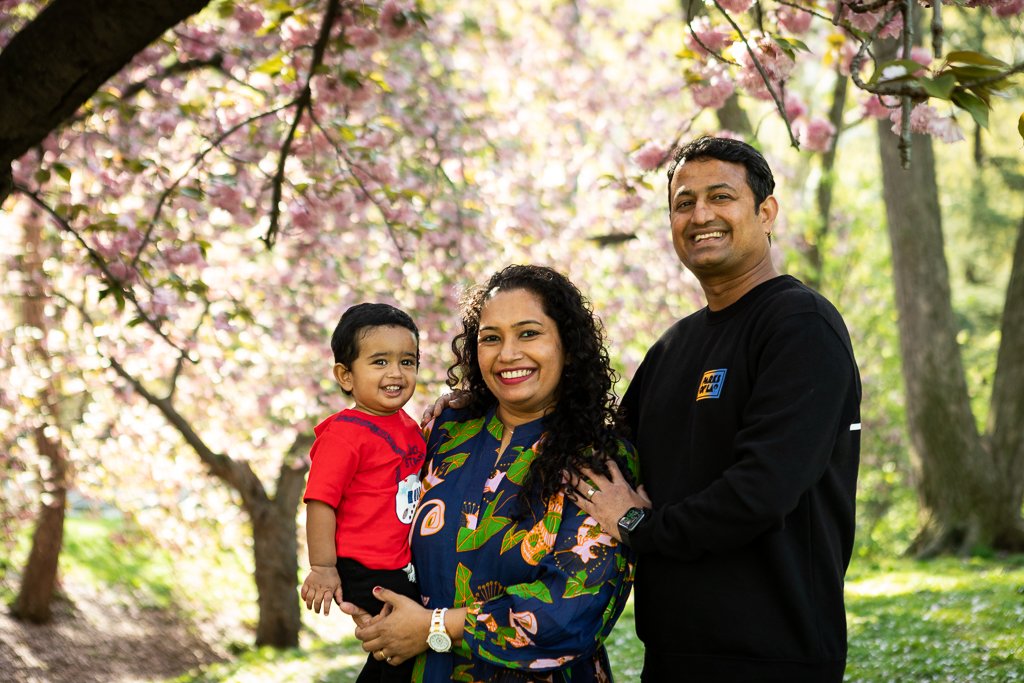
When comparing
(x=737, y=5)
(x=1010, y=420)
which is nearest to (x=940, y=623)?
(x=1010, y=420)

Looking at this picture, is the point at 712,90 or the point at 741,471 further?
the point at 712,90

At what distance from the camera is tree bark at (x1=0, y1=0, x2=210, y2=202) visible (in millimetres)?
2906

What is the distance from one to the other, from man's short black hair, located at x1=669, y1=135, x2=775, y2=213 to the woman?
461 millimetres

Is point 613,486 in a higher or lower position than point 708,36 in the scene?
lower

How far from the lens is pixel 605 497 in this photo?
92.0 inches

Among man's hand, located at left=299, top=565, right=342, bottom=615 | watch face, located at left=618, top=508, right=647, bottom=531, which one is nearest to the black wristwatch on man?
watch face, located at left=618, top=508, right=647, bottom=531

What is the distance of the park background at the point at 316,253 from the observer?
485 centimetres

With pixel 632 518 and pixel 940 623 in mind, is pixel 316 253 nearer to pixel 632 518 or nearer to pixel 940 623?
pixel 940 623

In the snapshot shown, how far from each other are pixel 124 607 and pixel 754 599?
36.4 feet

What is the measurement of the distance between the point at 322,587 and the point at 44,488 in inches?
324

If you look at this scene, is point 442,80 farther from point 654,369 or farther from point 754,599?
point 754,599

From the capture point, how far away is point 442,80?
8961 mm

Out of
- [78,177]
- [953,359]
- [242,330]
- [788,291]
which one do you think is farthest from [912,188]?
[788,291]

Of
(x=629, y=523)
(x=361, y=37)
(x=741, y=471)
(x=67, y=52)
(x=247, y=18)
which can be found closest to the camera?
(x=741, y=471)
